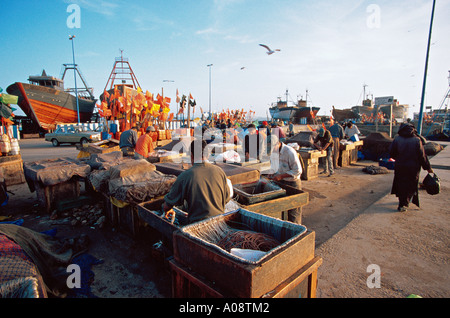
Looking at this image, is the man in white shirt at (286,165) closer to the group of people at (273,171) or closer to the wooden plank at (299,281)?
the group of people at (273,171)

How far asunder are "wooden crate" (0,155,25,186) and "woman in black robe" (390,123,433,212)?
11332 mm

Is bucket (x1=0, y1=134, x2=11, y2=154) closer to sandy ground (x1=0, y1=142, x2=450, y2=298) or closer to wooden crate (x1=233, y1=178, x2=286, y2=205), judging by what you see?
sandy ground (x1=0, y1=142, x2=450, y2=298)

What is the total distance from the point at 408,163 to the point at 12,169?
38.0 ft

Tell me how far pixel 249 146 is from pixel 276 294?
6804 mm

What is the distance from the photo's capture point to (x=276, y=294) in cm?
180

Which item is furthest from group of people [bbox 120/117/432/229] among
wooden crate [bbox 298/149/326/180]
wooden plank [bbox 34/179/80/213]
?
wooden plank [bbox 34/179/80/213]

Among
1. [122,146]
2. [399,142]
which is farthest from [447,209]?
[122,146]

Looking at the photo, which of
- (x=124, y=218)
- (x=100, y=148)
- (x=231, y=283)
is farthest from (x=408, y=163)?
(x=100, y=148)

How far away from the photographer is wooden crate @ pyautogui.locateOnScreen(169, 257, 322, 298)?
73.0 inches

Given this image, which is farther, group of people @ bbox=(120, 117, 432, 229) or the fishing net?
group of people @ bbox=(120, 117, 432, 229)

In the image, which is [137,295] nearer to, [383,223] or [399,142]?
[383,223]

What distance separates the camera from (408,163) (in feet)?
18.0

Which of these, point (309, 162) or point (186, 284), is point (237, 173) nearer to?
point (186, 284)

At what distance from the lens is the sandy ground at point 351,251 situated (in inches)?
126
